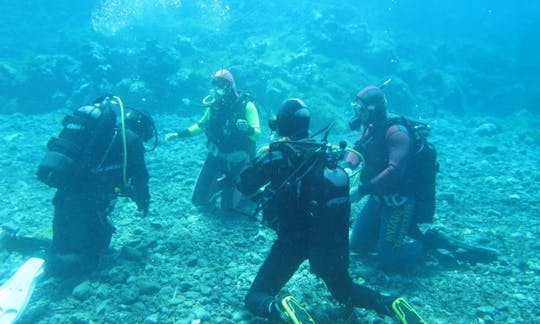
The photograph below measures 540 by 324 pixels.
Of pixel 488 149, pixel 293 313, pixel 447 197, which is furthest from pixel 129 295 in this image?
pixel 488 149

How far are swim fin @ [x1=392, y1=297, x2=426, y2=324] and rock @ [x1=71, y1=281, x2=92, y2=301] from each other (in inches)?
159

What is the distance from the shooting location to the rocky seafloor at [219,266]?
475cm

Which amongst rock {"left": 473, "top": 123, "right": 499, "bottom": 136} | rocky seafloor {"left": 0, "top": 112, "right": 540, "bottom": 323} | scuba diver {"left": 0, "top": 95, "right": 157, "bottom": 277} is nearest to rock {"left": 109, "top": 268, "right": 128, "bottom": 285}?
rocky seafloor {"left": 0, "top": 112, "right": 540, "bottom": 323}

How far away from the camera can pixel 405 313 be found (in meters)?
4.09

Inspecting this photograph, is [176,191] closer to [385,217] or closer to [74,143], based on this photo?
[74,143]

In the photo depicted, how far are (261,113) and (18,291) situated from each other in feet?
42.2

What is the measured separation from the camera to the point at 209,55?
73.6ft

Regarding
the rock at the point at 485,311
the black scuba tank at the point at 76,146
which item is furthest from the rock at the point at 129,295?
the rock at the point at 485,311

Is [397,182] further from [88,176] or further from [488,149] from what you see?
[488,149]

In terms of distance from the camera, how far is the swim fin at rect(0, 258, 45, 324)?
4.30 meters

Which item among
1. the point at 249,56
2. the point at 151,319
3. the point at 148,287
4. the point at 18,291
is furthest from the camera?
the point at 249,56

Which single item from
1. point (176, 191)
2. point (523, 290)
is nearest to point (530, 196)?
point (523, 290)

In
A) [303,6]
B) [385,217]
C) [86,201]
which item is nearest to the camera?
[86,201]

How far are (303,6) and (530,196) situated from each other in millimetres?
27189
